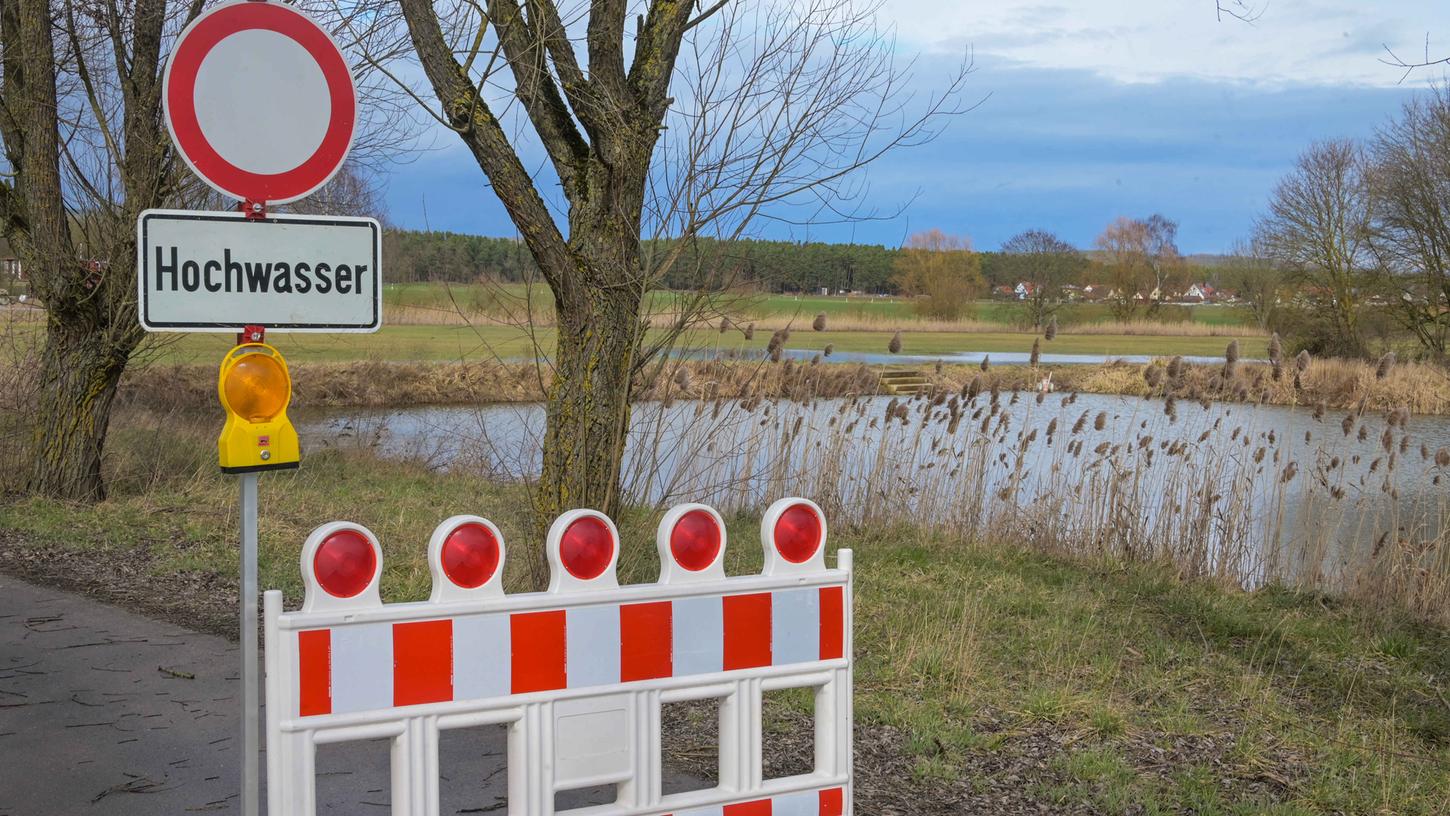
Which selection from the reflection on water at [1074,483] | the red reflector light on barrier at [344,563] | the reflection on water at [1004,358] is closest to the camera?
the red reflector light on barrier at [344,563]

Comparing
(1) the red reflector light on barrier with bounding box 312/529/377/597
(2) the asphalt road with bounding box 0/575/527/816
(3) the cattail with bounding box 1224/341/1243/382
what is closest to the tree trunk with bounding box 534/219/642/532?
(2) the asphalt road with bounding box 0/575/527/816

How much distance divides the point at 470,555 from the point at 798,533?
99 cm

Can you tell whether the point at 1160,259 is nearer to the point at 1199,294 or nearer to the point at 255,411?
the point at 1199,294

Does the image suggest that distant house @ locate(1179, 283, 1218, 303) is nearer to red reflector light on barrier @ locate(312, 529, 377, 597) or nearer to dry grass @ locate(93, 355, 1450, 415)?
dry grass @ locate(93, 355, 1450, 415)

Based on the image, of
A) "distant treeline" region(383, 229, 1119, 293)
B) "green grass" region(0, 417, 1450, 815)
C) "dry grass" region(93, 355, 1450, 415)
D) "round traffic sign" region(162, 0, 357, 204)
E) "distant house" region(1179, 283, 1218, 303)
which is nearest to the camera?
"round traffic sign" region(162, 0, 357, 204)

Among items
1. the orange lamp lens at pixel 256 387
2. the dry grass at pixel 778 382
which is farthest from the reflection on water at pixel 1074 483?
the orange lamp lens at pixel 256 387

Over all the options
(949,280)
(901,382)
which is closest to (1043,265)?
(949,280)

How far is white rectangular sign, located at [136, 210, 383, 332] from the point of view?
3.55 metres

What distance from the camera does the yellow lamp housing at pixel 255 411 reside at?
3.55 metres

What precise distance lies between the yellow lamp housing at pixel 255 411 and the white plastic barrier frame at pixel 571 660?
65 centimetres

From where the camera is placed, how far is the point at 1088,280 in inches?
1773

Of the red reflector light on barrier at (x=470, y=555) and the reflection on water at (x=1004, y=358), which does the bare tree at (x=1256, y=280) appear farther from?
the red reflector light on barrier at (x=470, y=555)

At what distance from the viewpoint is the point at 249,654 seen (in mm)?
3500

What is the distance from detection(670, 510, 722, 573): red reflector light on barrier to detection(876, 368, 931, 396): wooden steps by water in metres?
8.26
